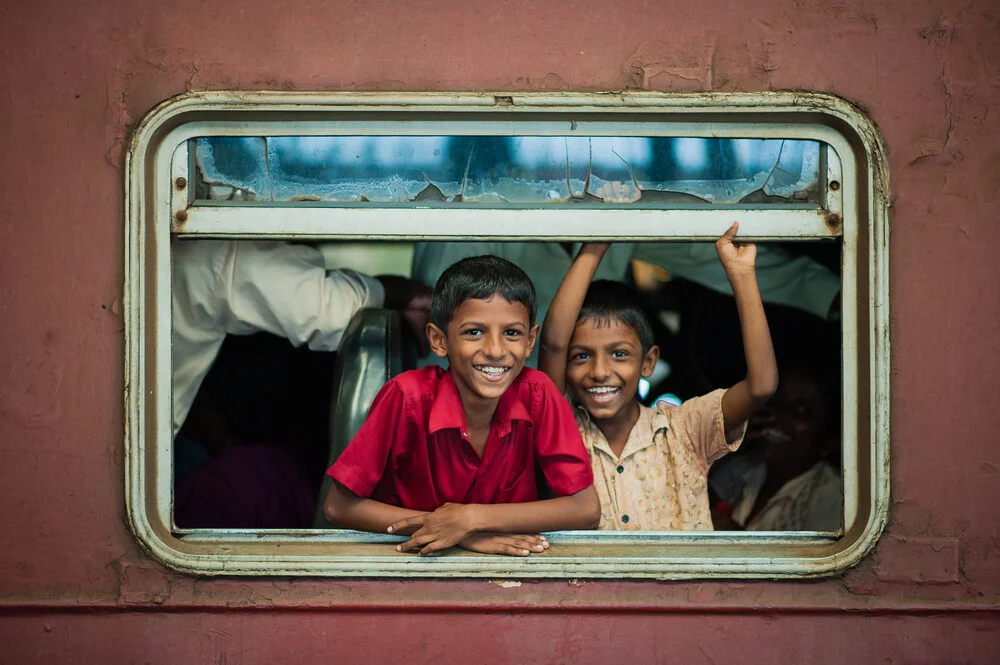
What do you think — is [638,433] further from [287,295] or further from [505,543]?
[287,295]

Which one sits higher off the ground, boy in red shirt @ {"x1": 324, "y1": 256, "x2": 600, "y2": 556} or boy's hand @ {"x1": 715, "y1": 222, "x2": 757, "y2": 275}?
boy's hand @ {"x1": 715, "y1": 222, "x2": 757, "y2": 275}

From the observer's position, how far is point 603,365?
2930 mm

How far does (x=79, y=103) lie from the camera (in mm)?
2541

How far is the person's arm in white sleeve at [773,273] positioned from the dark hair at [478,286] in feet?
4.04

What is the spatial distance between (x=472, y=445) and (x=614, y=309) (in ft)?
1.99

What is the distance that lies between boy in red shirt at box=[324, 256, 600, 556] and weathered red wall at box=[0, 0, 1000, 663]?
17 centimetres

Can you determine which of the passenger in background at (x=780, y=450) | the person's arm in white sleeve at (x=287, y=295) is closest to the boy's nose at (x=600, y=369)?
the person's arm in white sleeve at (x=287, y=295)

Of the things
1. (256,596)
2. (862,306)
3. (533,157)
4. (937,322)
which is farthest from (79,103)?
(937,322)

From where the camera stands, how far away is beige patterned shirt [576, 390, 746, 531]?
9.48 ft

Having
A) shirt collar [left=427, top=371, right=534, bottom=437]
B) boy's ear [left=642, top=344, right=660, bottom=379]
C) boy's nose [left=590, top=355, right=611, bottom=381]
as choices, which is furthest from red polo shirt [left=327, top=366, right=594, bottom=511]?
boy's ear [left=642, top=344, right=660, bottom=379]

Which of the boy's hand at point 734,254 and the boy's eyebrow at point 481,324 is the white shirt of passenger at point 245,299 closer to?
the boy's eyebrow at point 481,324

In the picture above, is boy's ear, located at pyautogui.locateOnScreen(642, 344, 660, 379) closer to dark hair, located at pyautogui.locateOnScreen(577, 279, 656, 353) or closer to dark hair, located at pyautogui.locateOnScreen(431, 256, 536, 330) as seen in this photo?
dark hair, located at pyautogui.locateOnScreen(577, 279, 656, 353)

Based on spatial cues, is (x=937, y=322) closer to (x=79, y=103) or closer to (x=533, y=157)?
(x=533, y=157)

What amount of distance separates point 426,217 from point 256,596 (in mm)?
1044
